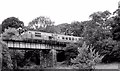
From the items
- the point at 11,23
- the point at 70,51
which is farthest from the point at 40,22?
the point at 70,51

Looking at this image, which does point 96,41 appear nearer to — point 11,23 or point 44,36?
point 44,36

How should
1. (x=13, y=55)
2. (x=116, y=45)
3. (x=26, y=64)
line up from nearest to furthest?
(x=116, y=45)
(x=13, y=55)
(x=26, y=64)

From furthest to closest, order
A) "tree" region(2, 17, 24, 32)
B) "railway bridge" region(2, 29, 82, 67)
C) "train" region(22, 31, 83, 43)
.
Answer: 1. "tree" region(2, 17, 24, 32)
2. "train" region(22, 31, 83, 43)
3. "railway bridge" region(2, 29, 82, 67)

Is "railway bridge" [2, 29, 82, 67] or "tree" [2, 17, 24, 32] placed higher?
"tree" [2, 17, 24, 32]

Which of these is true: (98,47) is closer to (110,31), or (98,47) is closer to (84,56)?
(110,31)

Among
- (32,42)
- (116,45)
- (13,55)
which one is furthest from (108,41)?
(13,55)

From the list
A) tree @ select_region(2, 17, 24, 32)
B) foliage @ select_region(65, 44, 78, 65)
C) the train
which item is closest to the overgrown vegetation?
foliage @ select_region(65, 44, 78, 65)

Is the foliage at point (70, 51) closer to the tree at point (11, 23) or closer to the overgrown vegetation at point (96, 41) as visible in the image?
the overgrown vegetation at point (96, 41)

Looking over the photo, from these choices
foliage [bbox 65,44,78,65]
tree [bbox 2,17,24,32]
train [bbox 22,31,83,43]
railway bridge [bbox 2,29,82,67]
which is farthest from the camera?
tree [bbox 2,17,24,32]

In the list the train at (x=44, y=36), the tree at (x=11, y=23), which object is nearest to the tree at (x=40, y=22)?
the tree at (x=11, y=23)

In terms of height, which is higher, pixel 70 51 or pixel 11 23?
pixel 11 23

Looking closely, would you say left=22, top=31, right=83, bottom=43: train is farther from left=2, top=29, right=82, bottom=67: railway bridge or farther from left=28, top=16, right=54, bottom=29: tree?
left=28, top=16, right=54, bottom=29: tree

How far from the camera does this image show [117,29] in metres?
49.2

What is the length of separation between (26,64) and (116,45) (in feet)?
102
